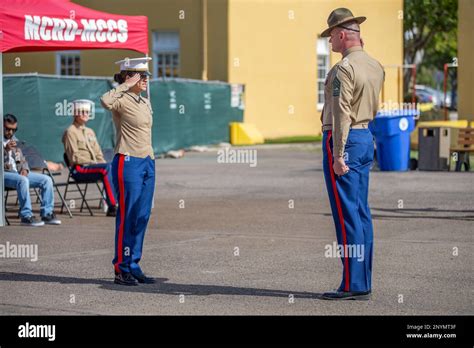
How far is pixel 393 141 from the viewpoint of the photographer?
2195 cm

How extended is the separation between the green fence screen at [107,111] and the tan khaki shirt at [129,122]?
40.8 ft

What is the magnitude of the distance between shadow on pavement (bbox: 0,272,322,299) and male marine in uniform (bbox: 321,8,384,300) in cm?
45

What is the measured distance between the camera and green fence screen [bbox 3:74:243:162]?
22.8 m

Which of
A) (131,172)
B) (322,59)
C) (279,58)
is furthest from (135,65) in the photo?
(322,59)

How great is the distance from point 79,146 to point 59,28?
210 centimetres

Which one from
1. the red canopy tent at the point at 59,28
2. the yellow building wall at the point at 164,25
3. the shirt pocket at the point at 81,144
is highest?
the yellow building wall at the point at 164,25

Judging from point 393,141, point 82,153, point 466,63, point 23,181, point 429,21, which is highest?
point 429,21

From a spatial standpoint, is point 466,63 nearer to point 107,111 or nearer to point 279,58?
point 107,111

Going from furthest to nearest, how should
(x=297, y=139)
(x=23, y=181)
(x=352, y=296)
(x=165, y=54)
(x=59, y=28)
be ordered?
(x=165, y=54), (x=297, y=139), (x=23, y=181), (x=59, y=28), (x=352, y=296)

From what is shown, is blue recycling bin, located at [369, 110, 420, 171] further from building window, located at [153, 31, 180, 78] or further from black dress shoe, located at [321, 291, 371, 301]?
building window, located at [153, 31, 180, 78]

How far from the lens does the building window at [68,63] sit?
3741cm

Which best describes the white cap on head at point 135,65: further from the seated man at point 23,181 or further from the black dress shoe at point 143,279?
the seated man at point 23,181

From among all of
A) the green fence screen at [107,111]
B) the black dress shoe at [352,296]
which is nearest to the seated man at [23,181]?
the black dress shoe at [352,296]
